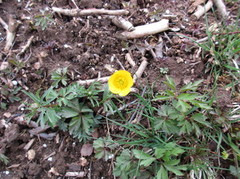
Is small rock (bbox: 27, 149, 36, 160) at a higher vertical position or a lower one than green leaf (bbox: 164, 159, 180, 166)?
higher

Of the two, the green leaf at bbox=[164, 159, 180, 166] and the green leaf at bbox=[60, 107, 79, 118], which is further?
the green leaf at bbox=[60, 107, 79, 118]

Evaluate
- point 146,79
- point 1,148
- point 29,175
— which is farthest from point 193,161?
point 1,148

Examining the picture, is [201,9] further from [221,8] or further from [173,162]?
[173,162]

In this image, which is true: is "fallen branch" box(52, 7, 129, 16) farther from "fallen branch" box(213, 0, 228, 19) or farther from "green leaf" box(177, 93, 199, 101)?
"green leaf" box(177, 93, 199, 101)

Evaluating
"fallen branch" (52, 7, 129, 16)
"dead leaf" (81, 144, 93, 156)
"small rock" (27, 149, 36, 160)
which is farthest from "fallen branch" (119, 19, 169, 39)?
"small rock" (27, 149, 36, 160)

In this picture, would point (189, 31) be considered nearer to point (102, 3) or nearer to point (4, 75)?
point (102, 3)
